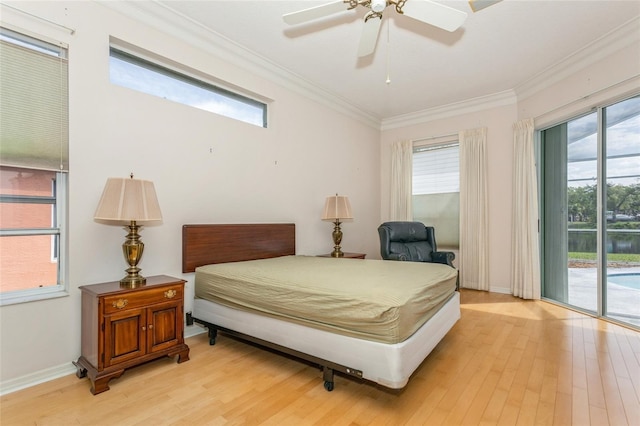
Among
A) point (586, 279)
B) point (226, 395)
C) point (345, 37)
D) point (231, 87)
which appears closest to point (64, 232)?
point (226, 395)

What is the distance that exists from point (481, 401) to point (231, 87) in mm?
3535

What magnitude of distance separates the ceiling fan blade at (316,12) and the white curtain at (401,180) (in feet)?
11.7

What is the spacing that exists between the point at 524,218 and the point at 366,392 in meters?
3.51

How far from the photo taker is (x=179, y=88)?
10.0ft

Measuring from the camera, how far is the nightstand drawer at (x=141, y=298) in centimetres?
203

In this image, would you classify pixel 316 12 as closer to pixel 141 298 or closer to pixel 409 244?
pixel 141 298

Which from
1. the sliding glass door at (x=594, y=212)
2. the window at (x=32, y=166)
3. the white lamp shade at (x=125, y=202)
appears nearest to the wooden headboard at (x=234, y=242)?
the white lamp shade at (x=125, y=202)

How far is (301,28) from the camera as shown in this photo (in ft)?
9.95

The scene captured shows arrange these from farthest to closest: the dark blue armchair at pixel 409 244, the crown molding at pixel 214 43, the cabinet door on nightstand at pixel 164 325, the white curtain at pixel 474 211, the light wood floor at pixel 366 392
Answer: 1. the white curtain at pixel 474 211
2. the dark blue armchair at pixel 409 244
3. the crown molding at pixel 214 43
4. the cabinet door on nightstand at pixel 164 325
5. the light wood floor at pixel 366 392

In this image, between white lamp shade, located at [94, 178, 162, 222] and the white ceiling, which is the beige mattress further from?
the white ceiling

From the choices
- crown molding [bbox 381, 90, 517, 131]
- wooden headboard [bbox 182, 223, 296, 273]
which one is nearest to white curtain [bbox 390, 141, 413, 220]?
crown molding [bbox 381, 90, 517, 131]

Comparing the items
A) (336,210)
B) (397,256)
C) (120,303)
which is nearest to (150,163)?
(120,303)

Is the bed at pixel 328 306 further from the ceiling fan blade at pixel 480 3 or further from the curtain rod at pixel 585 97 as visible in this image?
the curtain rod at pixel 585 97

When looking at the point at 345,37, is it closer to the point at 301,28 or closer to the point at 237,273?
the point at 301,28
